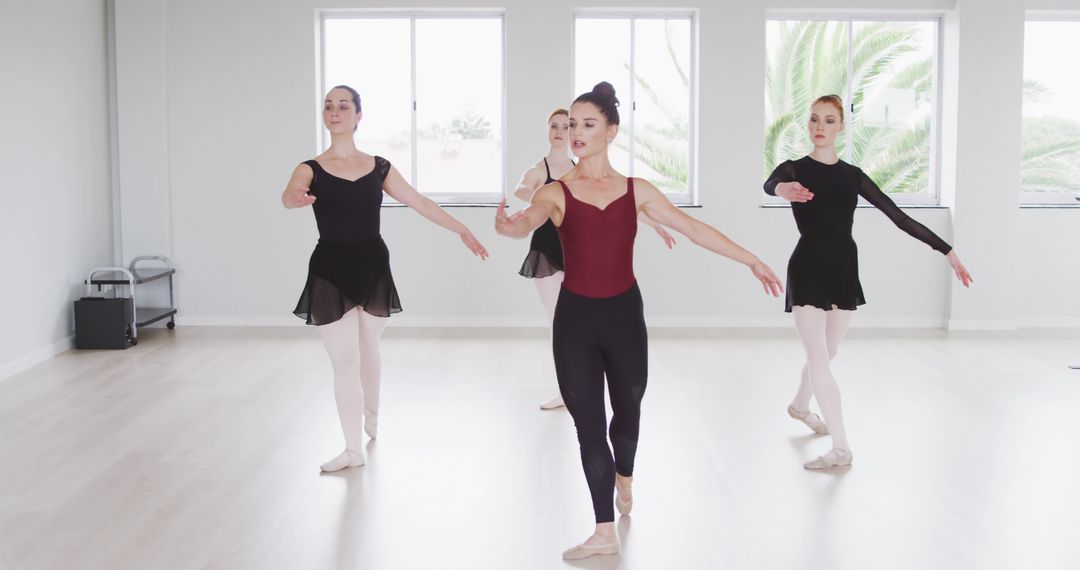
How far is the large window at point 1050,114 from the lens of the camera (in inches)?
340

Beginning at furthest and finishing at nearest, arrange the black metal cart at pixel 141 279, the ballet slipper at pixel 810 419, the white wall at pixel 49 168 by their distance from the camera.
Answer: the black metal cart at pixel 141 279, the white wall at pixel 49 168, the ballet slipper at pixel 810 419

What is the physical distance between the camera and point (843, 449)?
4.55 m

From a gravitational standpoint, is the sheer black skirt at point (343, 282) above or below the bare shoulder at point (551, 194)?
below

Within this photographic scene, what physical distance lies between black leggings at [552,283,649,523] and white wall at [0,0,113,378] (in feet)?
14.7

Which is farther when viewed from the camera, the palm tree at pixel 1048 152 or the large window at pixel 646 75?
the palm tree at pixel 1048 152

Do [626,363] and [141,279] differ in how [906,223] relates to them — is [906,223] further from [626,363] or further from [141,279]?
[141,279]

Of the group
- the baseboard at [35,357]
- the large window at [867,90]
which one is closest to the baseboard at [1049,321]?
the large window at [867,90]

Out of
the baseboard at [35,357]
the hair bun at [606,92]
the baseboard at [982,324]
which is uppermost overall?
the hair bun at [606,92]

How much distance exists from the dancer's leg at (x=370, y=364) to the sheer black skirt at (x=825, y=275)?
5.82 ft

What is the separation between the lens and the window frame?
27.9 feet

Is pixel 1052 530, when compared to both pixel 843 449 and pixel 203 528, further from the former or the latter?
pixel 203 528

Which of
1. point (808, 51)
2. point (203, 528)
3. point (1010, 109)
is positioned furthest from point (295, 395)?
point (1010, 109)

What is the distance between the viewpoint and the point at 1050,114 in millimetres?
8656

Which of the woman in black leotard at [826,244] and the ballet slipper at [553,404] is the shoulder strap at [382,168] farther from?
the ballet slipper at [553,404]
